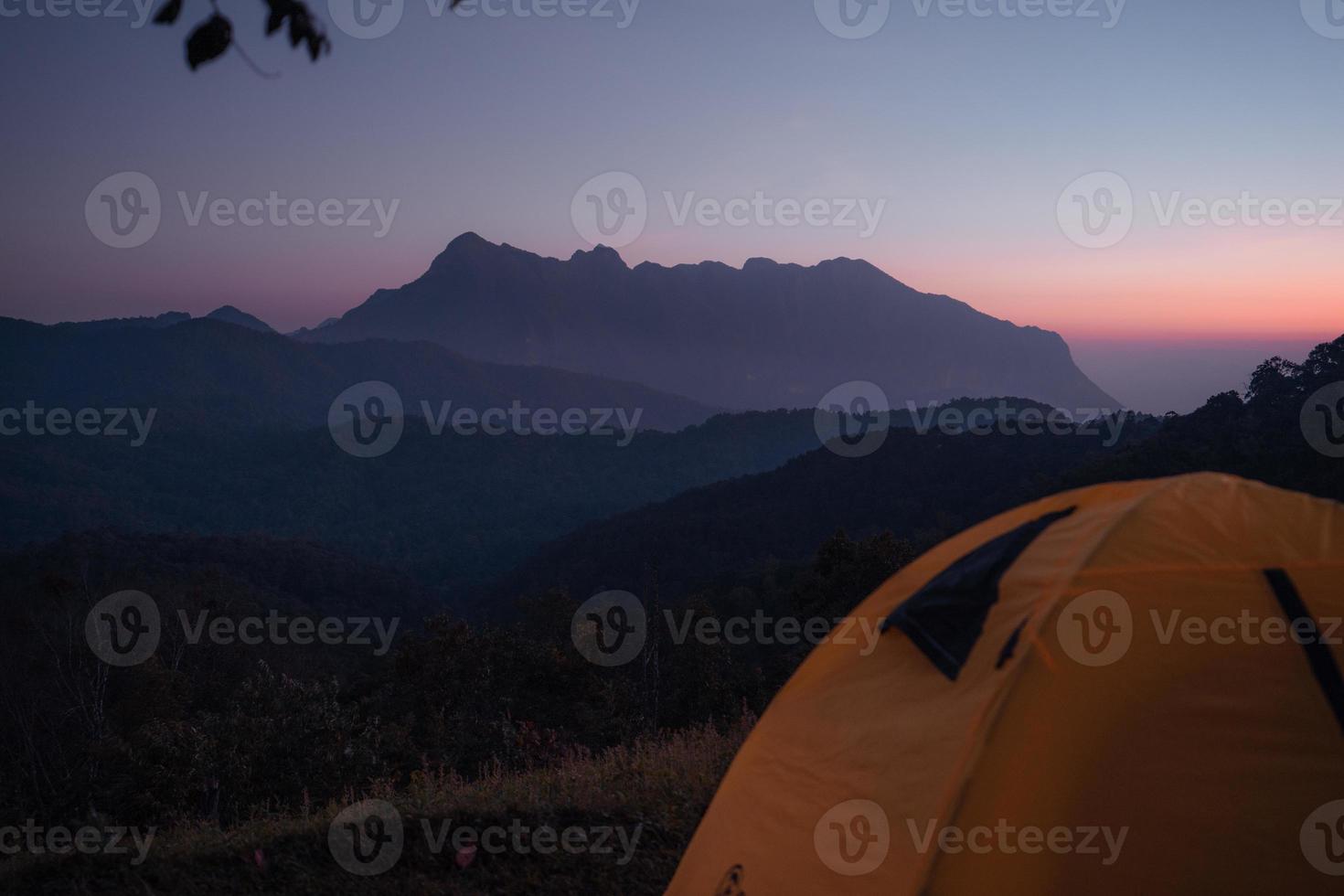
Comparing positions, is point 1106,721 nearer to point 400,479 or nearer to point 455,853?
point 455,853

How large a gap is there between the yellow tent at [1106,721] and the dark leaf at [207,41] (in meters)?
Result: 2.75

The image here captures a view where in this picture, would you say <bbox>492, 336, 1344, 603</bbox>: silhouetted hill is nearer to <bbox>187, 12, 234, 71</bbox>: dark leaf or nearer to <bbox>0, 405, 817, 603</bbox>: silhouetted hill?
<bbox>187, 12, 234, 71</bbox>: dark leaf

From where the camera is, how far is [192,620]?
3462 cm

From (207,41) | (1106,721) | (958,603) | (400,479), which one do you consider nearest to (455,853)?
(958,603)

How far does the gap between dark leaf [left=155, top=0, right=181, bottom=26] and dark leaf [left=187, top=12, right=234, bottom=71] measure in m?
0.13

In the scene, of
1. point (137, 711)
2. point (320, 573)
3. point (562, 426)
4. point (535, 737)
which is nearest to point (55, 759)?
point (137, 711)

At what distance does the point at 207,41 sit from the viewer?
200cm

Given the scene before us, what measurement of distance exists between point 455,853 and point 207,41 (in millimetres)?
4395

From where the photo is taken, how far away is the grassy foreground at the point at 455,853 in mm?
4535

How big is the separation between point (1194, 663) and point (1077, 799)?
58 cm

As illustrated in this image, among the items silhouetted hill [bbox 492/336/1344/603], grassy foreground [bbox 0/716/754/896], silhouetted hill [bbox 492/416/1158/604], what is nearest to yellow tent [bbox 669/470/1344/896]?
grassy foreground [bbox 0/716/754/896]

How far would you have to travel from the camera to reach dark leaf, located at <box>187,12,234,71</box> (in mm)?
1996

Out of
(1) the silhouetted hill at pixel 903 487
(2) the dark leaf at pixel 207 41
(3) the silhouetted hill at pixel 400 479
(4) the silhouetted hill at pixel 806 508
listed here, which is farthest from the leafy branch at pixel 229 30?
(3) the silhouetted hill at pixel 400 479

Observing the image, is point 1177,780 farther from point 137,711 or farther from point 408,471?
point 408,471
